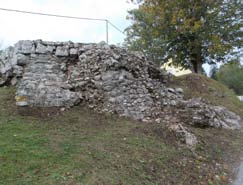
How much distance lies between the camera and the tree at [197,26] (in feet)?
33.8

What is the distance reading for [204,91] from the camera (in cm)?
859

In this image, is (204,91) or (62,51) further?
(204,91)

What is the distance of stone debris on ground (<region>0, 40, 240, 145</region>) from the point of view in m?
5.64

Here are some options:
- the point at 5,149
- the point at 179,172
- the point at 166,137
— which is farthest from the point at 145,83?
the point at 5,149

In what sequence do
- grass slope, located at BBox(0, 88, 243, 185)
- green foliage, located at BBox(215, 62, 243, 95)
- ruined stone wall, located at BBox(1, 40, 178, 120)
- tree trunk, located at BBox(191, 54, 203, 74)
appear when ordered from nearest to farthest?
grass slope, located at BBox(0, 88, 243, 185)
ruined stone wall, located at BBox(1, 40, 178, 120)
tree trunk, located at BBox(191, 54, 203, 74)
green foliage, located at BBox(215, 62, 243, 95)

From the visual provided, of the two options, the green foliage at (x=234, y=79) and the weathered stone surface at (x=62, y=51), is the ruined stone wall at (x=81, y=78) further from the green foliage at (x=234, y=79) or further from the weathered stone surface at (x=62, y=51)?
the green foliage at (x=234, y=79)

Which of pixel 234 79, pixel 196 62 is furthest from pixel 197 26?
pixel 234 79

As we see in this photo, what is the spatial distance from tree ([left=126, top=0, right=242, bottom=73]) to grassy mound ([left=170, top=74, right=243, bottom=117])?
73.6 inches

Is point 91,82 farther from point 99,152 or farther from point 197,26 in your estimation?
Result: point 197,26

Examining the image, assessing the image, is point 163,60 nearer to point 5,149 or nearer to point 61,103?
point 61,103

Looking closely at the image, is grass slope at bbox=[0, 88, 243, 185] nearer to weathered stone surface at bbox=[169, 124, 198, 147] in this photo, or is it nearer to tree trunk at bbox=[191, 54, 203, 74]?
weathered stone surface at bbox=[169, 124, 198, 147]

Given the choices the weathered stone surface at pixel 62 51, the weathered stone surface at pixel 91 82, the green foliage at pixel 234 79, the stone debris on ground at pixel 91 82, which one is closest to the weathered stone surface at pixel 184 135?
the weathered stone surface at pixel 91 82

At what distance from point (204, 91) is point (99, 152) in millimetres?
5851

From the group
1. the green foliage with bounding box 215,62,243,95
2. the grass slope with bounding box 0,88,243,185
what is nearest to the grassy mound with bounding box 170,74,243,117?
the grass slope with bounding box 0,88,243,185
